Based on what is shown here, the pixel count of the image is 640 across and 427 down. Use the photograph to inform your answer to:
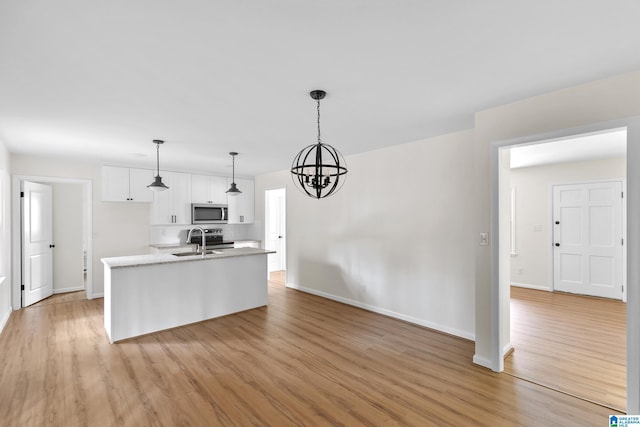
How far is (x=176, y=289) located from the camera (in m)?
3.94

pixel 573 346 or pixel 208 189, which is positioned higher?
pixel 208 189

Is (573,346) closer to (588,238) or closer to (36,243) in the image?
(588,238)

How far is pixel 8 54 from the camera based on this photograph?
1.79 m

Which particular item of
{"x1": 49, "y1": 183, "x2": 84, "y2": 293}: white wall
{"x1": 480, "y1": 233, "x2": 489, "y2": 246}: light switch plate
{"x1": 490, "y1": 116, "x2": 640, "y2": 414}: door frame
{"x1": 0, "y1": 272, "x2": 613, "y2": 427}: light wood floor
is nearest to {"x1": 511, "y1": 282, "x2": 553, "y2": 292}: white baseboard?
{"x1": 0, "y1": 272, "x2": 613, "y2": 427}: light wood floor

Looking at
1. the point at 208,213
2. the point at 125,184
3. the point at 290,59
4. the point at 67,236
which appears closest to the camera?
the point at 290,59

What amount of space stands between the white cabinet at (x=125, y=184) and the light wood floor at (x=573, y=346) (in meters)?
6.09

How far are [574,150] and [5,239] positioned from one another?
8233 millimetres

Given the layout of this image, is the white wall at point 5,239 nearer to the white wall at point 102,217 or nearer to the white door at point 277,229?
the white wall at point 102,217

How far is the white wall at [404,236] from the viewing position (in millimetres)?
3572

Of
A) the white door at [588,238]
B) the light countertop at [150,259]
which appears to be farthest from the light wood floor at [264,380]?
the white door at [588,238]

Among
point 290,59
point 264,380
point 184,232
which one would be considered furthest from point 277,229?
point 290,59

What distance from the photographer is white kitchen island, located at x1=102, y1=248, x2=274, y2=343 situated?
353cm

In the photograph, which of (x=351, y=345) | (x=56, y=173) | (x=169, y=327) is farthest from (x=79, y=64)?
(x=56, y=173)

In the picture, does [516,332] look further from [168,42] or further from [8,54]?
[8,54]
